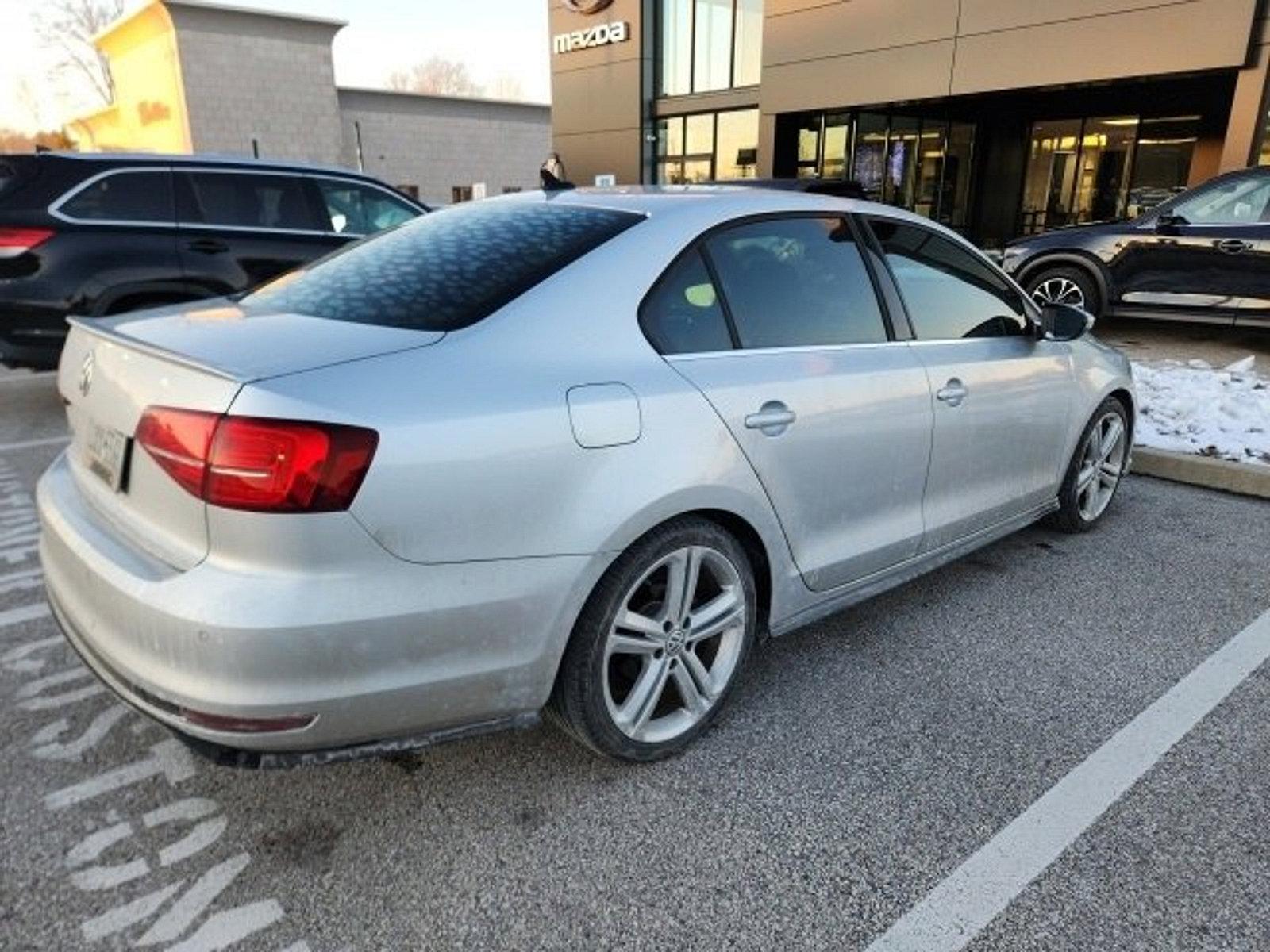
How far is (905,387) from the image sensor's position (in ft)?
10.3

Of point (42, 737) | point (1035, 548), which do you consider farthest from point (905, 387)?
point (42, 737)

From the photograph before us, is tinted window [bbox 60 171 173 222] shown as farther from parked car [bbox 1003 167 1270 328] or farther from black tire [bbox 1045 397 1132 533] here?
parked car [bbox 1003 167 1270 328]

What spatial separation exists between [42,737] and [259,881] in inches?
40.3

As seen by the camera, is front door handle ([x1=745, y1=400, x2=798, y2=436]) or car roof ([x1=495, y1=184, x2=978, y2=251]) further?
car roof ([x1=495, y1=184, x2=978, y2=251])

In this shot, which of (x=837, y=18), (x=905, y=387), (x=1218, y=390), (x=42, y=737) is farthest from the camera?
(x=837, y=18)

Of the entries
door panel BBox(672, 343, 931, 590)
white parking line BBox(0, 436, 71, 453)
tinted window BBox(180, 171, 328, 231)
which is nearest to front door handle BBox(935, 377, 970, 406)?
door panel BBox(672, 343, 931, 590)

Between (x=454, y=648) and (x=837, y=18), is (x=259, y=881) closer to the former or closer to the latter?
(x=454, y=648)

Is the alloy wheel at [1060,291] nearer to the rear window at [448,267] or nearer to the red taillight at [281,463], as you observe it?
the rear window at [448,267]

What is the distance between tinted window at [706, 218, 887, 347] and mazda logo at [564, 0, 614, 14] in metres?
20.5

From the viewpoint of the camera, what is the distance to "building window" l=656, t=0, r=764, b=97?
63.4ft

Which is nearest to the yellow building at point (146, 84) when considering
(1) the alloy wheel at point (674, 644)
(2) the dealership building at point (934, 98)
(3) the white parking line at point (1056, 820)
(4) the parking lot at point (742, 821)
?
(2) the dealership building at point (934, 98)

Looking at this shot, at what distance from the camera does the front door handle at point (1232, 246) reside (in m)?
8.25

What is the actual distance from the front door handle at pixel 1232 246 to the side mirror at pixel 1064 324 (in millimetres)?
5683

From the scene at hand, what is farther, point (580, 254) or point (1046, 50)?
point (1046, 50)
